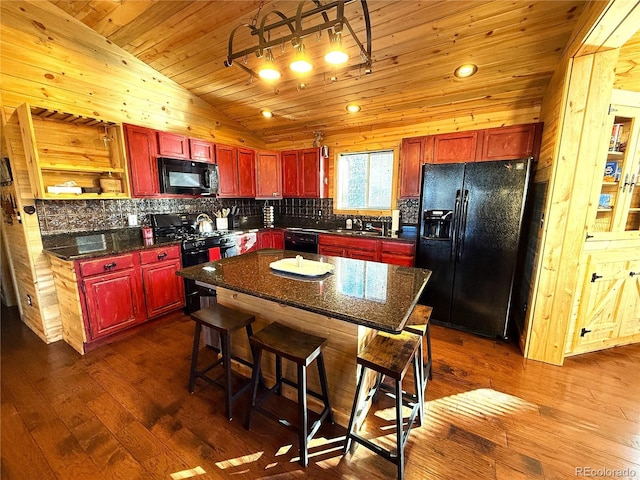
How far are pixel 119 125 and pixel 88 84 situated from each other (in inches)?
21.4

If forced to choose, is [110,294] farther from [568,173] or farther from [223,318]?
[568,173]

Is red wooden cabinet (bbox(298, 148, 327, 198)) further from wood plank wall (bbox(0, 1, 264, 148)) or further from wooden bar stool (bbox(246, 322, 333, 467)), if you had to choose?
wooden bar stool (bbox(246, 322, 333, 467))

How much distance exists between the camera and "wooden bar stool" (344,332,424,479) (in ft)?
4.40

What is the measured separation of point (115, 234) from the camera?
313 centimetres

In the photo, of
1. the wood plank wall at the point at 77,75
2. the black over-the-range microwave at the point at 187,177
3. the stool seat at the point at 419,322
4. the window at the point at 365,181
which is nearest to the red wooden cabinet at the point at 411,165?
the window at the point at 365,181

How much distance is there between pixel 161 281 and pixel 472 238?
341 centimetres

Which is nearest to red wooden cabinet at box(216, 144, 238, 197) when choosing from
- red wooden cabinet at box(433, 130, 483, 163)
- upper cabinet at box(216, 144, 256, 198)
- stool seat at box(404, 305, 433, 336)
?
upper cabinet at box(216, 144, 256, 198)

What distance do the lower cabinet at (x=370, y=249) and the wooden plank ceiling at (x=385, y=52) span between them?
170 cm

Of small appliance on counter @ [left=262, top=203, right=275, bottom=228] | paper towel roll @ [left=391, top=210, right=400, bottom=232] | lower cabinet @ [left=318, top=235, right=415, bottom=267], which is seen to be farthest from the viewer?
small appliance on counter @ [left=262, top=203, right=275, bottom=228]

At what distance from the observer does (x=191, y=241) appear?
10.7 ft

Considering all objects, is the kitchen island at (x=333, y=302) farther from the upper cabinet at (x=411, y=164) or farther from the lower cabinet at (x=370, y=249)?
the upper cabinet at (x=411, y=164)

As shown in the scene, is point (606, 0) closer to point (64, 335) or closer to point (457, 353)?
point (457, 353)

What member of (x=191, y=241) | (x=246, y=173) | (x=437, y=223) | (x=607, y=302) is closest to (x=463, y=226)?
(x=437, y=223)

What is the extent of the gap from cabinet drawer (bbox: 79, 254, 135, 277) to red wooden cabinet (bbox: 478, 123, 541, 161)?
13.1ft
